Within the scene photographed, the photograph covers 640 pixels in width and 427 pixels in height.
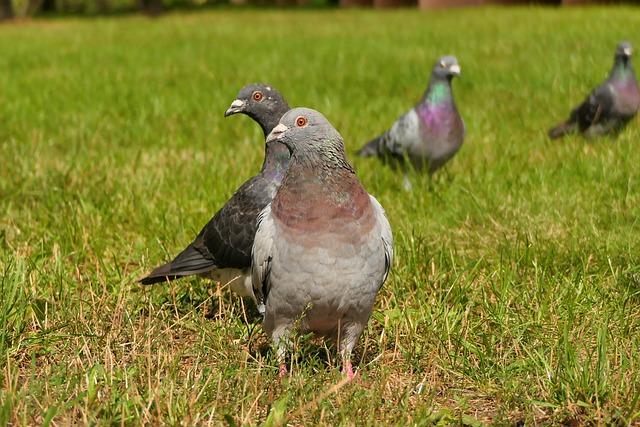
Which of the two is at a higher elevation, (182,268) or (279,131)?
(279,131)

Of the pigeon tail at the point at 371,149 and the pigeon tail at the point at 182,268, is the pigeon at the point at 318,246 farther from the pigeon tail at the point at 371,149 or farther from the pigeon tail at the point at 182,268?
the pigeon tail at the point at 371,149

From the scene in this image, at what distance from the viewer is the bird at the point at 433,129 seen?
6.07 m

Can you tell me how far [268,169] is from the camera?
4.01m

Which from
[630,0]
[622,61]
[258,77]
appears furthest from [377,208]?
[630,0]

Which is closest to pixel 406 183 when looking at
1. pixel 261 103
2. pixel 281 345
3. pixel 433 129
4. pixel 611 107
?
pixel 433 129

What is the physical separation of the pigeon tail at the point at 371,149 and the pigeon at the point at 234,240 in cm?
270

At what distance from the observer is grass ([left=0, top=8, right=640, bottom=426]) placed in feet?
9.51

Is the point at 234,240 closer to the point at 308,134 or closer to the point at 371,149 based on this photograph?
the point at 308,134

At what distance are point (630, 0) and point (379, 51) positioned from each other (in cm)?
1002

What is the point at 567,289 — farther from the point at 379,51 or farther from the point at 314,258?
the point at 379,51

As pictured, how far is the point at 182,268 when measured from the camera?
12.9 ft

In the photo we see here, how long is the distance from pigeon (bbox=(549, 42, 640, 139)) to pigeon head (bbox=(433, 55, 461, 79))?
1374 mm

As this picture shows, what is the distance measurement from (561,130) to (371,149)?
1.65m

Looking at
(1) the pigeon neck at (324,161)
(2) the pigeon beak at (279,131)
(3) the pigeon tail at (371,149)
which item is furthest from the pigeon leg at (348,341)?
(3) the pigeon tail at (371,149)
